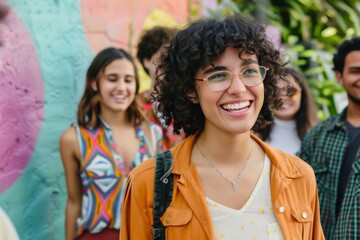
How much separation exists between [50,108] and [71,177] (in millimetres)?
516

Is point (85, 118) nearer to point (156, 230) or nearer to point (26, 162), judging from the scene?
point (26, 162)

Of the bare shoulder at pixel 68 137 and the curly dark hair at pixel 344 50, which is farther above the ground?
the curly dark hair at pixel 344 50

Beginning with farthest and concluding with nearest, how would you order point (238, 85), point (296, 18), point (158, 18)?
point (296, 18) → point (158, 18) → point (238, 85)

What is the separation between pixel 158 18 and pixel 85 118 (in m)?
2.23

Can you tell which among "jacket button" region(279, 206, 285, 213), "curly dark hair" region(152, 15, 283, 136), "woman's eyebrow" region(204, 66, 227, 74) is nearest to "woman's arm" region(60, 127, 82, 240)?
"curly dark hair" region(152, 15, 283, 136)

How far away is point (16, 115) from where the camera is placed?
3752 mm

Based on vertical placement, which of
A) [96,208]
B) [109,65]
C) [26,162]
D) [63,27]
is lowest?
[96,208]

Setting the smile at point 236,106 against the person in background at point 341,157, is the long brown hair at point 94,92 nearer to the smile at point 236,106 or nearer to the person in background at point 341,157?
the person in background at point 341,157

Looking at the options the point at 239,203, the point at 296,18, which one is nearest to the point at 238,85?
the point at 239,203

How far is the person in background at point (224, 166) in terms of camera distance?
253cm

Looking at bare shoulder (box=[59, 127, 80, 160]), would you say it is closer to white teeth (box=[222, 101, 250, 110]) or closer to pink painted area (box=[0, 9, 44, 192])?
pink painted area (box=[0, 9, 44, 192])

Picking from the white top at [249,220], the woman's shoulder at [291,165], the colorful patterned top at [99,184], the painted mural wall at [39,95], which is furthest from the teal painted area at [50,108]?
the woman's shoulder at [291,165]

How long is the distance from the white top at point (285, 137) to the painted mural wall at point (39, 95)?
4.73 ft

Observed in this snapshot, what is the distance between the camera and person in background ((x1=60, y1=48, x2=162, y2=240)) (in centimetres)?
391
